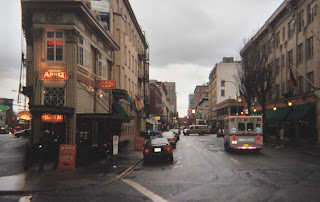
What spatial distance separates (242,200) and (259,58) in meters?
33.0

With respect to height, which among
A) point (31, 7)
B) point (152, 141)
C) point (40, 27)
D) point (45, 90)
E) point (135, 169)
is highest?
point (31, 7)

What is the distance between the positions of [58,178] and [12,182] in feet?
5.57

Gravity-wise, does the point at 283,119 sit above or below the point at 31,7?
below

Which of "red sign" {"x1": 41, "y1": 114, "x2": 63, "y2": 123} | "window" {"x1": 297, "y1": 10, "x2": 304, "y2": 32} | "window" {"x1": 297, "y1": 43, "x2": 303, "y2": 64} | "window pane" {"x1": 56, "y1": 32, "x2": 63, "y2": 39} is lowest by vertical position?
"red sign" {"x1": 41, "y1": 114, "x2": 63, "y2": 123}

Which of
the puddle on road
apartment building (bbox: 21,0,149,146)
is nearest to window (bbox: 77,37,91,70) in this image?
apartment building (bbox: 21,0,149,146)

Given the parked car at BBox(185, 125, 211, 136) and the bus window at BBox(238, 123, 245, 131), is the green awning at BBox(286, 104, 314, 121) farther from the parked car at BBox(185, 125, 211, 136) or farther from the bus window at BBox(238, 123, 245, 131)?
the parked car at BBox(185, 125, 211, 136)

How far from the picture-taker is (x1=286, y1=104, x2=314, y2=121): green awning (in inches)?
1224

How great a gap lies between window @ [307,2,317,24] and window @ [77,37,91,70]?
22406mm

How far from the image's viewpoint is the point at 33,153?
18.1 m

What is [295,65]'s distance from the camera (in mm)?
36344

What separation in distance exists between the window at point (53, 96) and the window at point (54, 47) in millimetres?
1966

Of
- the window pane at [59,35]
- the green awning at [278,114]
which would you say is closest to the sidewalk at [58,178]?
the window pane at [59,35]

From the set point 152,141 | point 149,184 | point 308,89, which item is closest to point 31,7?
point 152,141

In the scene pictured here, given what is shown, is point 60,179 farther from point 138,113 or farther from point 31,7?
point 138,113
